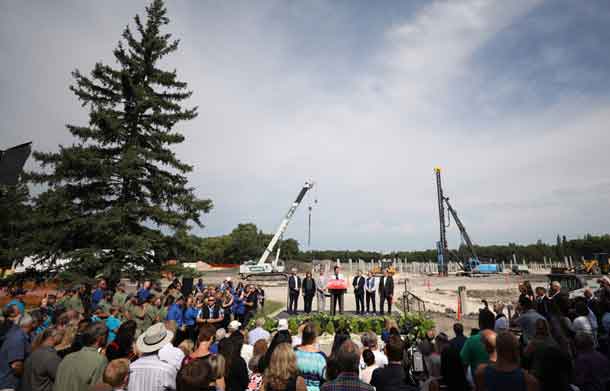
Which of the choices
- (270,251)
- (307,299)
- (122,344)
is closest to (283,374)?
(122,344)

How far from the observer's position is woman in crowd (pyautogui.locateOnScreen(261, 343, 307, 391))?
2.81m

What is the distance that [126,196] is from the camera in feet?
44.7

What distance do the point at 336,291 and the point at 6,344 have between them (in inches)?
371

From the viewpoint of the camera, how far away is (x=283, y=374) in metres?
2.84

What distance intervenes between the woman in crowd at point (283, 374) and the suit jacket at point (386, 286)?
991cm

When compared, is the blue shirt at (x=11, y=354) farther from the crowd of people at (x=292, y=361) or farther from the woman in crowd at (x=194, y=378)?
the woman in crowd at (x=194, y=378)

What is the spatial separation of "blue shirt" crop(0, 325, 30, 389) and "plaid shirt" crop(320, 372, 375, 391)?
4273mm

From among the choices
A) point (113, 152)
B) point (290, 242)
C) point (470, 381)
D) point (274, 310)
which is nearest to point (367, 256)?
point (290, 242)

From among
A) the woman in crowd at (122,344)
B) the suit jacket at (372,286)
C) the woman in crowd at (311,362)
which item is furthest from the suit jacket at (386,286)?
the woman in crowd at (122,344)

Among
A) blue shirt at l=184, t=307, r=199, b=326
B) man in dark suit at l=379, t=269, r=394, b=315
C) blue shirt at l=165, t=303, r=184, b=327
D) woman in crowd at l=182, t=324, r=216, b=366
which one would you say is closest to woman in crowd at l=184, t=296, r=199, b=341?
blue shirt at l=184, t=307, r=199, b=326

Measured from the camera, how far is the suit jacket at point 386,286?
12017 mm

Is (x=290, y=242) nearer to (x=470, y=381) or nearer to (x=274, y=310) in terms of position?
(x=274, y=310)

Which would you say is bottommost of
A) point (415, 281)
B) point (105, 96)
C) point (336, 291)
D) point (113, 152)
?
point (415, 281)

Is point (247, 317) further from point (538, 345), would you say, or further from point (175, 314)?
point (538, 345)
